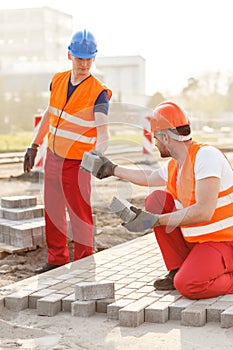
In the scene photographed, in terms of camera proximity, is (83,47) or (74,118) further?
(74,118)

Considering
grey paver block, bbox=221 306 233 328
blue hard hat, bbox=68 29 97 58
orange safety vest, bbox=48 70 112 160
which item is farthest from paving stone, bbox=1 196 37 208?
grey paver block, bbox=221 306 233 328

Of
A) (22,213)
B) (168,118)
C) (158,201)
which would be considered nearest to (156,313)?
(158,201)

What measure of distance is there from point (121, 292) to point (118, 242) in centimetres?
255

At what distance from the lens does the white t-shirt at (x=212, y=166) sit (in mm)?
4754

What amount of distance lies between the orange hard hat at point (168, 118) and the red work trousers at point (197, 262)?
1.79 ft

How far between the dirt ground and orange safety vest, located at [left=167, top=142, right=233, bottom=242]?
5.77 ft

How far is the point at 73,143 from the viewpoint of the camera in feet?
20.4

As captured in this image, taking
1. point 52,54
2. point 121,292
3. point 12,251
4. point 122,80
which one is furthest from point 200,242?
point 52,54

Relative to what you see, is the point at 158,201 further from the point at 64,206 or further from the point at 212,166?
the point at 64,206

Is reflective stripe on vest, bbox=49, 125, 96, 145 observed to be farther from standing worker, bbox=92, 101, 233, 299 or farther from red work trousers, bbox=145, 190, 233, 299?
red work trousers, bbox=145, 190, 233, 299

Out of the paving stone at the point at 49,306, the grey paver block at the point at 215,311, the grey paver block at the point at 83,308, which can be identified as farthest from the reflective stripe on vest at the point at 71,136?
the grey paver block at the point at 215,311

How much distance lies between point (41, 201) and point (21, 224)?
3.62 meters

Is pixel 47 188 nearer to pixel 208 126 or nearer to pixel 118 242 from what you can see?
pixel 118 242

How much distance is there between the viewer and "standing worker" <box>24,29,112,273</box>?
6.14 m
